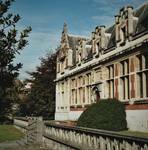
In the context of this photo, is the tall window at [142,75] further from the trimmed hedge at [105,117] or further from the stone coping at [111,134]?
the stone coping at [111,134]

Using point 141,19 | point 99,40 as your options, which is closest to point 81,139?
point 141,19

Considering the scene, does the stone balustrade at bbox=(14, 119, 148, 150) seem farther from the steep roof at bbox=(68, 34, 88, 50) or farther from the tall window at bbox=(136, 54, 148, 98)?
the steep roof at bbox=(68, 34, 88, 50)

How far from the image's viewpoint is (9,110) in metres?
8.81

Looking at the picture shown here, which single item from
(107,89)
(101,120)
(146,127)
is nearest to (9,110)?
(101,120)

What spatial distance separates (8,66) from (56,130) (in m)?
8.76

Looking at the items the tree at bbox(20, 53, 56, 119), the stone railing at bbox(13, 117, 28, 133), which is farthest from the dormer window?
the tree at bbox(20, 53, 56, 119)

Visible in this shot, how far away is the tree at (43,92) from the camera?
49438mm

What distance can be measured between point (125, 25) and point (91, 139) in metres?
14.6

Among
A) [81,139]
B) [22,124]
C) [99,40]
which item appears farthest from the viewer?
[22,124]

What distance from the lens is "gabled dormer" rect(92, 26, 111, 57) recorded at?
96.5 feet

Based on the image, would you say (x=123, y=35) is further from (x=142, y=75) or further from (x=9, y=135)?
(x=9, y=135)

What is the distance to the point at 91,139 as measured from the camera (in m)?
11.8

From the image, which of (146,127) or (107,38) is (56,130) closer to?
(146,127)

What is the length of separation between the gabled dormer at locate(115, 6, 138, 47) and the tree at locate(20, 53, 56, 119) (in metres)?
25.2
